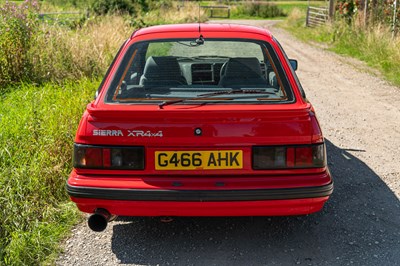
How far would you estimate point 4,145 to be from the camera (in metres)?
5.27

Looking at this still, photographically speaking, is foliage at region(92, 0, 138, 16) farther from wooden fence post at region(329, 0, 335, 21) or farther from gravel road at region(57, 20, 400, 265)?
gravel road at region(57, 20, 400, 265)

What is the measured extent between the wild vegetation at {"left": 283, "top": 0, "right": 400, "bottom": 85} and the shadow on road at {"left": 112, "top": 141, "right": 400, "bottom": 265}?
7100 mm

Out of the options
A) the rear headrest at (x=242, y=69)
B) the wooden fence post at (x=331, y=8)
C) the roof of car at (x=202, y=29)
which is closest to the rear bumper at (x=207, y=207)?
the rear headrest at (x=242, y=69)

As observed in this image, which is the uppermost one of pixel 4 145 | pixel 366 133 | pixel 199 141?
pixel 199 141

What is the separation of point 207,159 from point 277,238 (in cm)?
103

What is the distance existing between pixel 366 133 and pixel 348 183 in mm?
1972

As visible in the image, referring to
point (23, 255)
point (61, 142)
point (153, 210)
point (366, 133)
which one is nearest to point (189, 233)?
point (153, 210)

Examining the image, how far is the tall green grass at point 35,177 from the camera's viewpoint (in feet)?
12.7

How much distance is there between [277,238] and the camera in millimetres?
4043

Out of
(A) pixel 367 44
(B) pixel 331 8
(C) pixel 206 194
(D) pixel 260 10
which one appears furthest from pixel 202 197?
(D) pixel 260 10

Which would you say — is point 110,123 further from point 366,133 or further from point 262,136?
point 366,133

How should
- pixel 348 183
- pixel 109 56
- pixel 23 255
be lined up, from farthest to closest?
1. pixel 109 56
2. pixel 348 183
3. pixel 23 255

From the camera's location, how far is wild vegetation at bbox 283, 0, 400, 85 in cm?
1226

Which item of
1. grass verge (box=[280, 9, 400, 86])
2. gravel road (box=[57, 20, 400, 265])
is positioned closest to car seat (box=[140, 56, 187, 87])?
gravel road (box=[57, 20, 400, 265])
